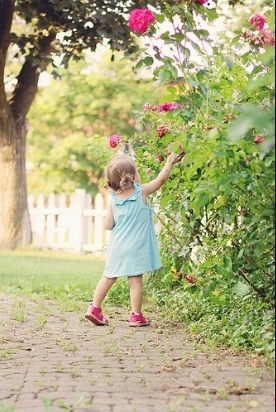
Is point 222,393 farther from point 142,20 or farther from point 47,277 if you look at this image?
point 47,277

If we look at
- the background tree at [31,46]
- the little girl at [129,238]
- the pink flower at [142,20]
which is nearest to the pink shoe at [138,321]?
the little girl at [129,238]

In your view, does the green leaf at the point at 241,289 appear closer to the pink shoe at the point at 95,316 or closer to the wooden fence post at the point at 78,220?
the pink shoe at the point at 95,316

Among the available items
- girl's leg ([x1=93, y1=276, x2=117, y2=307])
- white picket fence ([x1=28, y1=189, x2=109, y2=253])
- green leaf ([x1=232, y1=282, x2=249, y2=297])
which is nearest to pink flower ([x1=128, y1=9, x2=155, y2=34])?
green leaf ([x1=232, y1=282, x2=249, y2=297])

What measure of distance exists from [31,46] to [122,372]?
11.9 meters

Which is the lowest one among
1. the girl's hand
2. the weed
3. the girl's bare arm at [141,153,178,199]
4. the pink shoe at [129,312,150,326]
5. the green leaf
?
the weed

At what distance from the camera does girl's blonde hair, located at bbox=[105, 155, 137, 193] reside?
6715 millimetres

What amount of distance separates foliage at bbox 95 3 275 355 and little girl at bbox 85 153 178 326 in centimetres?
27

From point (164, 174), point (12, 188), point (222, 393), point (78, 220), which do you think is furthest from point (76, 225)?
point (222, 393)

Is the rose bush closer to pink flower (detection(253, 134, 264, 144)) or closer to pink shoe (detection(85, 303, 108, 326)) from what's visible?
pink flower (detection(253, 134, 264, 144))

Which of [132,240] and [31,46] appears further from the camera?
[31,46]

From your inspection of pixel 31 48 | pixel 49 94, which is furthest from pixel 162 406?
pixel 49 94

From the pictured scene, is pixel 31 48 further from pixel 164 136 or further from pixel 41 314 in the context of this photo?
pixel 164 136

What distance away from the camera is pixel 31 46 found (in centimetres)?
1573

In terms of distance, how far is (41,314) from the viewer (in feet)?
24.4
